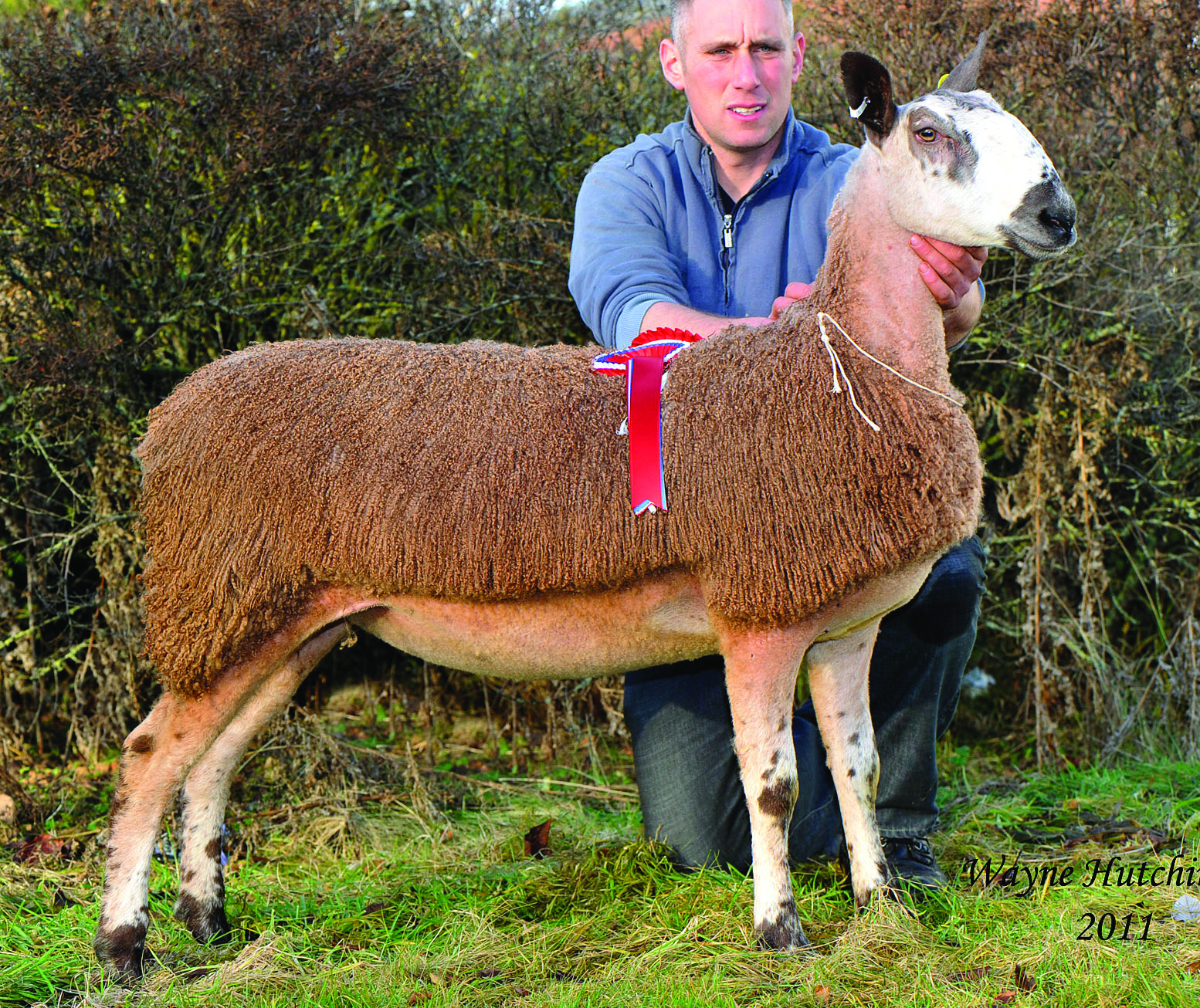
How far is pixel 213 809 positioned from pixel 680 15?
2.80m

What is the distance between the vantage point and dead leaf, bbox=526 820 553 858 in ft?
13.1

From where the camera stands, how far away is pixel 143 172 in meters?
4.38

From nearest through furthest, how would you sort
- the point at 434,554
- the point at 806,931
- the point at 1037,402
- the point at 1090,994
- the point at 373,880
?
the point at 1090,994 → the point at 434,554 → the point at 806,931 → the point at 373,880 → the point at 1037,402

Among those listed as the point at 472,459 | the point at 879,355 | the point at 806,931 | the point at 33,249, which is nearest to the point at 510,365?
the point at 472,459

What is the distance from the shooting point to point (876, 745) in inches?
147

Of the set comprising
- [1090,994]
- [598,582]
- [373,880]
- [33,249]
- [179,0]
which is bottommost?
[373,880]

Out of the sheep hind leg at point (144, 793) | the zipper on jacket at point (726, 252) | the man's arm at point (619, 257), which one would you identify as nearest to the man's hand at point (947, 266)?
the man's arm at point (619, 257)

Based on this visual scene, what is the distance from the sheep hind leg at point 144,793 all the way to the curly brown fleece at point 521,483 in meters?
0.08

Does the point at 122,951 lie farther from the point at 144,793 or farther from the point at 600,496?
the point at 600,496

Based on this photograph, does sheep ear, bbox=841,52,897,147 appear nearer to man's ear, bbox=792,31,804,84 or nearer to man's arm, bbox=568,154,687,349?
man's arm, bbox=568,154,687,349

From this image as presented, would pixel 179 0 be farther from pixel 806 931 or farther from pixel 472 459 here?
pixel 806 931

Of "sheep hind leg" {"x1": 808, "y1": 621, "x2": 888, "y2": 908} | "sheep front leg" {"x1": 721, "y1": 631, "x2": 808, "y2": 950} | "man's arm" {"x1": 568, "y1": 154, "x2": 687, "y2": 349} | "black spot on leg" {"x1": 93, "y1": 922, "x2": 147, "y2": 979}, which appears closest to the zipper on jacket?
"man's arm" {"x1": 568, "y1": 154, "x2": 687, "y2": 349}

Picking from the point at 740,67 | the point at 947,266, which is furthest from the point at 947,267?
the point at 740,67

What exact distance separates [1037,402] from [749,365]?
2.38m
